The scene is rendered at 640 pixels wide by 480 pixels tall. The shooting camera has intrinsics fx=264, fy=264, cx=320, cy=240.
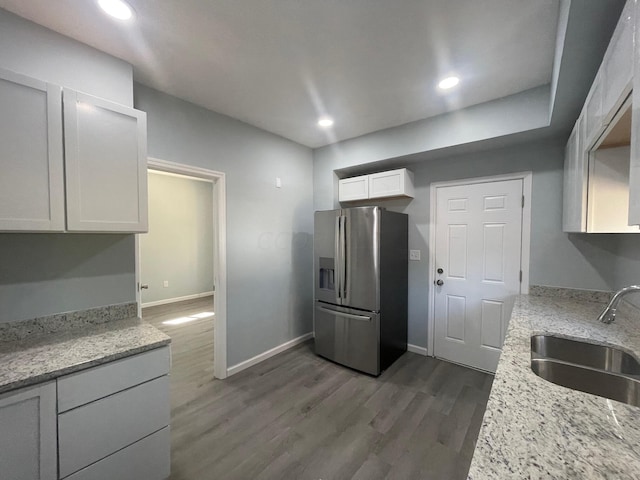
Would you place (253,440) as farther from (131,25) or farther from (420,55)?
(420,55)

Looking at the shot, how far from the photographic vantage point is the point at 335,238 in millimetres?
3008

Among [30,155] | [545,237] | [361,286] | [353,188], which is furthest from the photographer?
[353,188]

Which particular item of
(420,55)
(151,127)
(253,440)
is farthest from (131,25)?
(253,440)

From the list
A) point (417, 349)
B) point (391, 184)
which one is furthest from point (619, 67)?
point (417, 349)

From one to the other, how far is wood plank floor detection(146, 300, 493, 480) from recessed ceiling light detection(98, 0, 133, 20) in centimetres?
270

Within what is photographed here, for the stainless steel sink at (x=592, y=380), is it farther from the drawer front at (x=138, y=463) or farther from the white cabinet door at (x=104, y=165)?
the white cabinet door at (x=104, y=165)

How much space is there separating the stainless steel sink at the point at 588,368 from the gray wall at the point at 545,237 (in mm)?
742

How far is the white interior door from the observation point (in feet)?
8.72

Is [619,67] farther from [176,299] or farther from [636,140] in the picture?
[176,299]

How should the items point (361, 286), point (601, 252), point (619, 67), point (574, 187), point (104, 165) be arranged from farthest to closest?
point (361, 286) < point (601, 252) < point (574, 187) < point (104, 165) < point (619, 67)

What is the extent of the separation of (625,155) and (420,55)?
131 centimetres

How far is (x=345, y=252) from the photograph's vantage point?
115 inches

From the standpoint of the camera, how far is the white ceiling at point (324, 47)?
1.43m

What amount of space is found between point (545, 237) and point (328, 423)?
254cm
